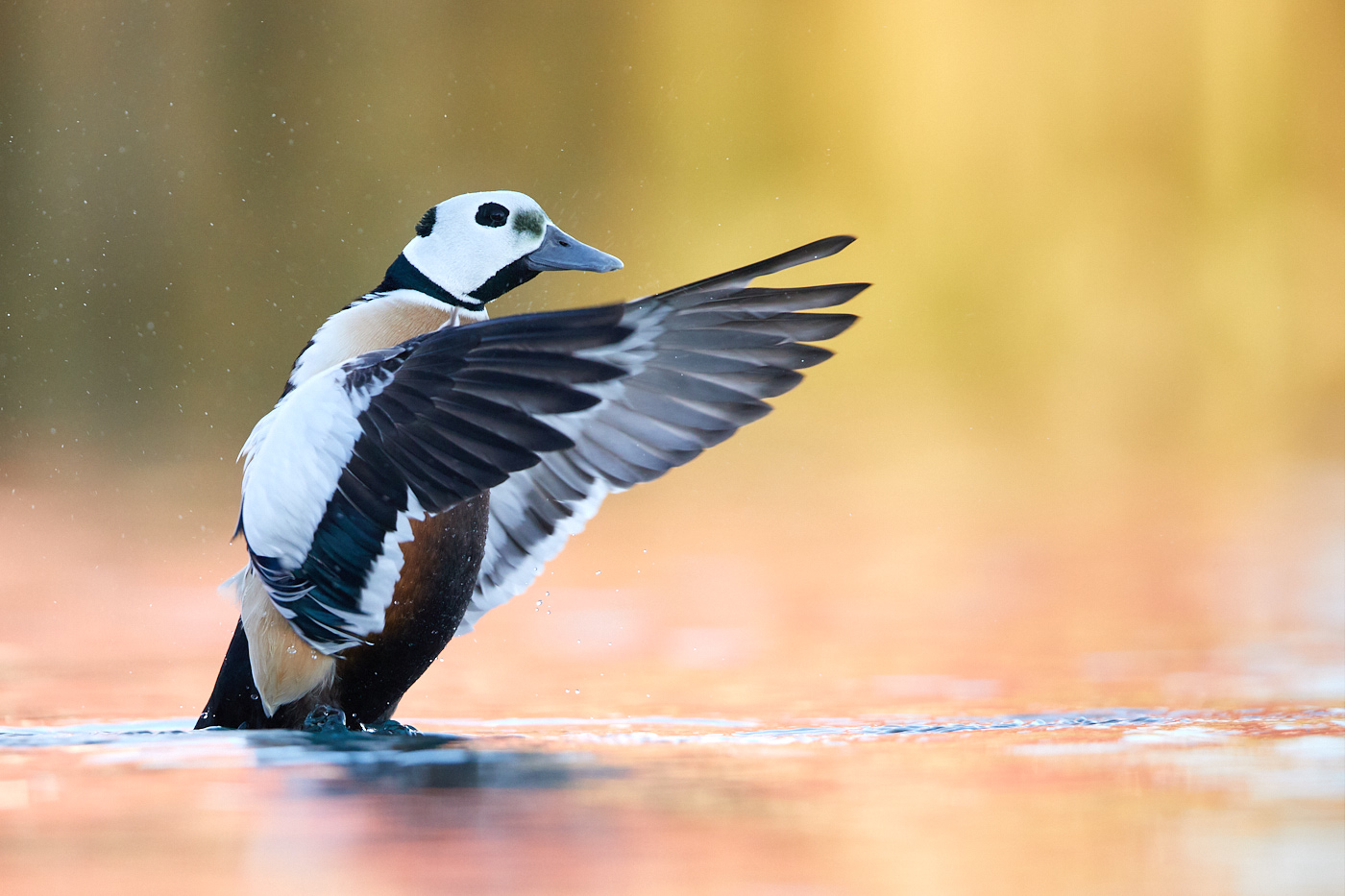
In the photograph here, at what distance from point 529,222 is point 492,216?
58 millimetres

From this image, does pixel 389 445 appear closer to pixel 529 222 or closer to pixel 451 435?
pixel 451 435

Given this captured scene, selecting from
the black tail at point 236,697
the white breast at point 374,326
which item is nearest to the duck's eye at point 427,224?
the white breast at point 374,326

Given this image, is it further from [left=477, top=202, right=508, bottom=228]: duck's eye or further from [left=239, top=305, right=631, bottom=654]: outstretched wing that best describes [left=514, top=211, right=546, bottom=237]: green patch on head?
[left=239, top=305, right=631, bottom=654]: outstretched wing

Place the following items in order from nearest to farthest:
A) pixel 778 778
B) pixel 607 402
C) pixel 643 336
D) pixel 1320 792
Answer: pixel 1320 792 < pixel 778 778 < pixel 643 336 < pixel 607 402

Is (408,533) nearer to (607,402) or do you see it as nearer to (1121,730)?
(607,402)

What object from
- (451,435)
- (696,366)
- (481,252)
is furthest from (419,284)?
(451,435)

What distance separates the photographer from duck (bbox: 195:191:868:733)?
1.73 meters

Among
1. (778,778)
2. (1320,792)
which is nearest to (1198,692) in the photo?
(1320,792)

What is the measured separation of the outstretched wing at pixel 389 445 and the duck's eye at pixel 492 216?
1.77 feet

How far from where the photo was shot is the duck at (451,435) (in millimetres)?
1726

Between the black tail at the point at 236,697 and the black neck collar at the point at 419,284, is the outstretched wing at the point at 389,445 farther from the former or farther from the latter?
the black neck collar at the point at 419,284

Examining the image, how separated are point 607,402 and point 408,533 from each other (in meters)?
0.40

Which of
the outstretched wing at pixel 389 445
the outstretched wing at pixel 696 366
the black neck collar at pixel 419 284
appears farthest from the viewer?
the black neck collar at pixel 419 284

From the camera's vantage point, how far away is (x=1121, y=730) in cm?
192
